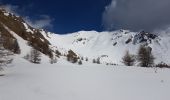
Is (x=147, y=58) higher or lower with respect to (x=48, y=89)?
higher

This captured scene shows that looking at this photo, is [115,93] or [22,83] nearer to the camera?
[115,93]

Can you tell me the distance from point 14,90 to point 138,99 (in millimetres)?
7399

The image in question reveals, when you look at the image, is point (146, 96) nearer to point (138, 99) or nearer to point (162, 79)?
point (138, 99)

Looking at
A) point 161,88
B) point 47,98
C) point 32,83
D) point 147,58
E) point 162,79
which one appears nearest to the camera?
point 47,98

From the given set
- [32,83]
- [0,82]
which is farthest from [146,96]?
[0,82]

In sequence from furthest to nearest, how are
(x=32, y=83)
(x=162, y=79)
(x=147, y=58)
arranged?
1. (x=147, y=58)
2. (x=162, y=79)
3. (x=32, y=83)

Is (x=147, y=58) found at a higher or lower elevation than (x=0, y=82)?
higher

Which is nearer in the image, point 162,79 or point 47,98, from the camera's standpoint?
point 47,98

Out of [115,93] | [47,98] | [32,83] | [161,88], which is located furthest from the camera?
[32,83]

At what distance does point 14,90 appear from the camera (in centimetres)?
1612

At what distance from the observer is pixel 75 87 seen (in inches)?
674

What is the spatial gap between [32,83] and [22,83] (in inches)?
28.3

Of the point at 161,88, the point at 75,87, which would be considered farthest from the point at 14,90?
the point at 161,88

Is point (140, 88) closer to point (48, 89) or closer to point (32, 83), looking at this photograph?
point (48, 89)
